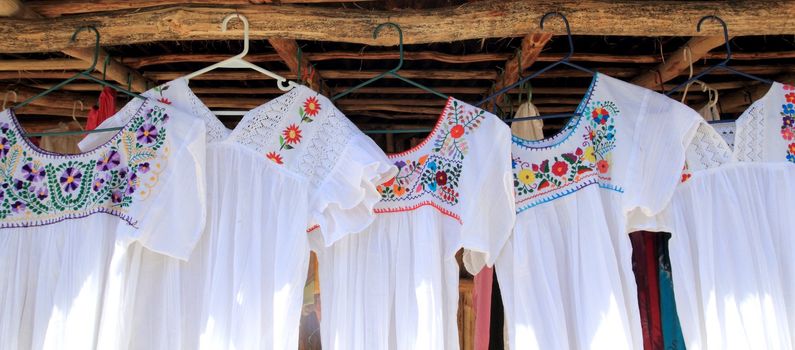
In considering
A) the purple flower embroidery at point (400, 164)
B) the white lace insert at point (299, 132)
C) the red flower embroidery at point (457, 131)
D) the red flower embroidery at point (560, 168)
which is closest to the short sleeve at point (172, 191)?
the white lace insert at point (299, 132)

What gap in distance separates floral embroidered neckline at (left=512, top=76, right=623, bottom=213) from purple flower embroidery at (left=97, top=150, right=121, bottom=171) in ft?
3.00

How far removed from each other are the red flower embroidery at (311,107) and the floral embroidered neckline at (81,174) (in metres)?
0.32

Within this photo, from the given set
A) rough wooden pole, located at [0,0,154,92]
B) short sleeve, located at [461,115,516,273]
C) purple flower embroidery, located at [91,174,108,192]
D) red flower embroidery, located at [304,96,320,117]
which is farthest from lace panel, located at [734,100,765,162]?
rough wooden pole, located at [0,0,154,92]

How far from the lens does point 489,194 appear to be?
1422mm

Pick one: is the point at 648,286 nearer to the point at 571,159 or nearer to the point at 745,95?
the point at 571,159

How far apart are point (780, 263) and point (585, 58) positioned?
0.71 m

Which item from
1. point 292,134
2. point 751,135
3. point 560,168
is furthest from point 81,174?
point 751,135

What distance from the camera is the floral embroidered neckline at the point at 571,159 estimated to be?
1467mm

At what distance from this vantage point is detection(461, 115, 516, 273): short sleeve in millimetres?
1387

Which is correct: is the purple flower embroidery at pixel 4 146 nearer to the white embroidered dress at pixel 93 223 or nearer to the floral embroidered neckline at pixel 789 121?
the white embroidered dress at pixel 93 223

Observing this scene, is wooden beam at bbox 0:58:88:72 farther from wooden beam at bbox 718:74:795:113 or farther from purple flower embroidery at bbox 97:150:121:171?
wooden beam at bbox 718:74:795:113

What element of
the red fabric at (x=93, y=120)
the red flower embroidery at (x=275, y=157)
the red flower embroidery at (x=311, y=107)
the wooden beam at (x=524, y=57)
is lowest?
the red flower embroidery at (x=275, y=157)

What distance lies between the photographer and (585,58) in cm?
179

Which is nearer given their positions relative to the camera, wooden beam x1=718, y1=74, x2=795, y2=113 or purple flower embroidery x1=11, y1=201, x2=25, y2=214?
purple flower embroidery x1=11, y1=201, x2=25, y2=214
